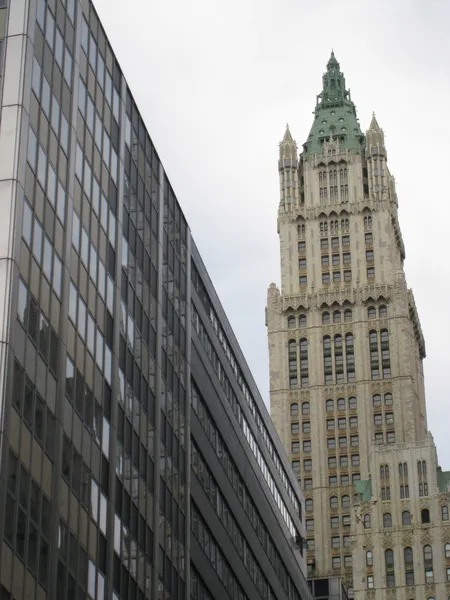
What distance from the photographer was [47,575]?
42750 mm

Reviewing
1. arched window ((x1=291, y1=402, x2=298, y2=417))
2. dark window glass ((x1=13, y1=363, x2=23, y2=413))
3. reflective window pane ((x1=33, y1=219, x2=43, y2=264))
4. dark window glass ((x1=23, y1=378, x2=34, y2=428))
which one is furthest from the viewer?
arched window ((x1=291, y1=402, x2=298, y2=417))

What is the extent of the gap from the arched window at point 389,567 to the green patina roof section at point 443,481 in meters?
9.20

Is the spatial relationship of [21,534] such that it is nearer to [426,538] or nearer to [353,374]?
[426,538]

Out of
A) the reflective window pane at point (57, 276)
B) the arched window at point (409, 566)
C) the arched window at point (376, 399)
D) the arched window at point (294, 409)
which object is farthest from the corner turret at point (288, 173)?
the reflective window pane at point (57, 276)

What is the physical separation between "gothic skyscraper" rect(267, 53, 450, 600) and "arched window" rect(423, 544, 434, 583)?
15 cm

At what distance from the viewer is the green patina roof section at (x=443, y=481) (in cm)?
14200

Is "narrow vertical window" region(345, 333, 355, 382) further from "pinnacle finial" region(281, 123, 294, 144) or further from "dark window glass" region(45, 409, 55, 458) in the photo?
"dark window glass" region(45, 409, 55, 458)

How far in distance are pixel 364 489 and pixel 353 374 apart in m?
25.7

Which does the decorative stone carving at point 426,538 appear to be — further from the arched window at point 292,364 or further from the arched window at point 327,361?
the arched window at point 292,364

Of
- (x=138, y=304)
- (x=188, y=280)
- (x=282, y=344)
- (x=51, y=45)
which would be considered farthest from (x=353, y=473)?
(x=51, y=45)

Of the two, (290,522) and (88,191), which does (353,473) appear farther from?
(88,191)

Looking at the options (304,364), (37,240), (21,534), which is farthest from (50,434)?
(304,364)

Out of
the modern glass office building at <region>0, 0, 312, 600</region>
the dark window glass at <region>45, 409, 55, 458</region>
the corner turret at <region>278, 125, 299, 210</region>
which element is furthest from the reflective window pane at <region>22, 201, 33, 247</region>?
the corner turret at <region>278, 125, 299, 210</region>

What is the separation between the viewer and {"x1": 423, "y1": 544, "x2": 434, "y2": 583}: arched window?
13650cm
